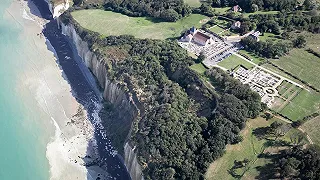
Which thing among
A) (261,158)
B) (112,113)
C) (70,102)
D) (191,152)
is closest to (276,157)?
(261,158)

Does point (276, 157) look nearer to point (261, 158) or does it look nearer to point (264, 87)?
point (261, 158)

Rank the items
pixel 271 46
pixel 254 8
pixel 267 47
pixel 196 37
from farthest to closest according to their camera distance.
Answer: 1. pixel 254 8
2. pixel 196 37
3. pixel 267 47
4. pixel 271 46

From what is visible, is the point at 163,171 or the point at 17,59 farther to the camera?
the point at 17,59

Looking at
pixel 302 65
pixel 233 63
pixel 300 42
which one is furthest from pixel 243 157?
pixel 300 42

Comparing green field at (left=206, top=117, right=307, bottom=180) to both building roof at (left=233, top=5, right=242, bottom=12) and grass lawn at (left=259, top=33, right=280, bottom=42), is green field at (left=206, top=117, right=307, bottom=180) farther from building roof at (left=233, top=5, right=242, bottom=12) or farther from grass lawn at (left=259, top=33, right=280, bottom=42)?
building roof at (left=233, top=5, right=242, bottom=12)

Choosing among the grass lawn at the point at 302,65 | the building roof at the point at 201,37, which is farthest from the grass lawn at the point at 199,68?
the grass lawn at the point at 302,65

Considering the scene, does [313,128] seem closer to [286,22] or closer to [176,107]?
[176,107]

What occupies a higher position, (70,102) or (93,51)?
(93,51)
